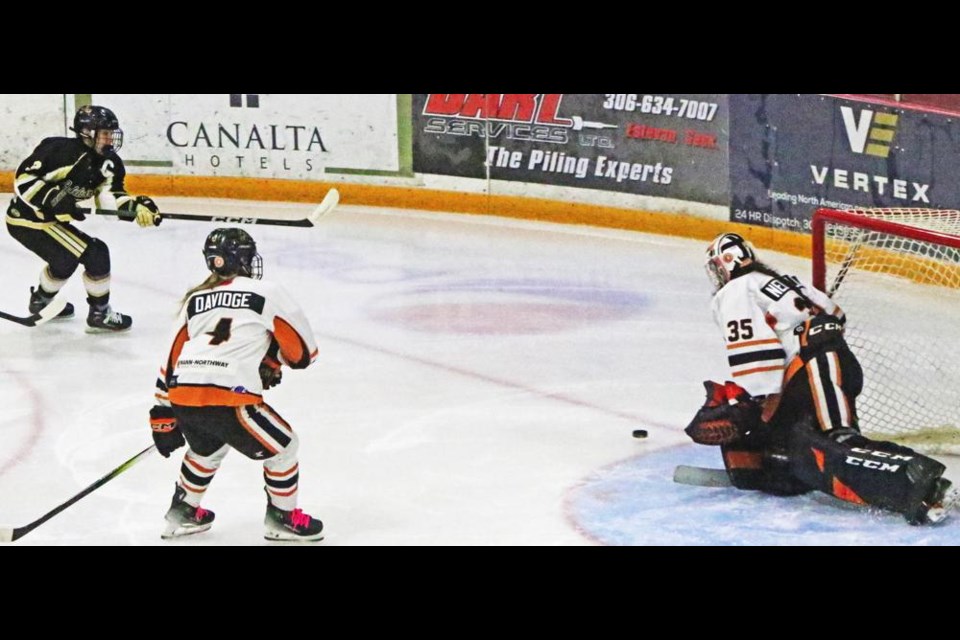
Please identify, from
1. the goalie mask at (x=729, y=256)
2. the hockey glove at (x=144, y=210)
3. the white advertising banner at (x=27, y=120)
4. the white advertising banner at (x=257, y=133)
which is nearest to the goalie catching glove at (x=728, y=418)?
the goalie mask at (x=729, y=256)

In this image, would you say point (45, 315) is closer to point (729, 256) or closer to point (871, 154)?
point (729, 256)

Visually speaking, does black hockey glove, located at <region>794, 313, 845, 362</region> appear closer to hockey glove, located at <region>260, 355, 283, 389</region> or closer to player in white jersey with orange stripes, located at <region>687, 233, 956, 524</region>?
player in white jersey with orange stripes, located at <region>687, 233, 956, 524</region>

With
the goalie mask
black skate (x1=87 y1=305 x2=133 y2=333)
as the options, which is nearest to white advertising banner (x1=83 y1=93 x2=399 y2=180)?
black skate (x1=87 y1=305 x2=133 y2=333)

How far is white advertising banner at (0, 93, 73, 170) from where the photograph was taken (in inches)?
405

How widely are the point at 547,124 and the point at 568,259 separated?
116 cm

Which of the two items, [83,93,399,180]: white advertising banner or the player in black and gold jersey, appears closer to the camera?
the player in black and gold jersey

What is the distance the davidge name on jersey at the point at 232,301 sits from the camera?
439 cm

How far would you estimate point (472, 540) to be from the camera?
456cm

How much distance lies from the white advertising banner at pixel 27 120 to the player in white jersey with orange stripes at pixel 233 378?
244 inches

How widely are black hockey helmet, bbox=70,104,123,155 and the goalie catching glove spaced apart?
10.8ft

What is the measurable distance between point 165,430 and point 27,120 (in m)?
6.31

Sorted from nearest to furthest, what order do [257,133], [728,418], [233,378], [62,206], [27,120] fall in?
[233,378]
[728,418]
[62,206]
[257,133]
[27,120]

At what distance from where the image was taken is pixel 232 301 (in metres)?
4.39

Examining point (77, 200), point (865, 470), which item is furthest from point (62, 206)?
point (865, 470)
